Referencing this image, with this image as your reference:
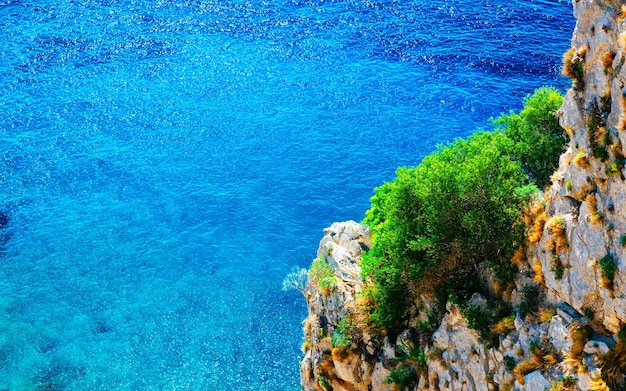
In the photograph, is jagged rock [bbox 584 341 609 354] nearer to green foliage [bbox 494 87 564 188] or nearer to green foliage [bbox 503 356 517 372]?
green foliage [bbox 503 356 517 372]

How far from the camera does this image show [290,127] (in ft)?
223

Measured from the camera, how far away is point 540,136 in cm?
3422

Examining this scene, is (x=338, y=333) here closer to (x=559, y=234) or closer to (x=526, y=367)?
(x=526, y=367)

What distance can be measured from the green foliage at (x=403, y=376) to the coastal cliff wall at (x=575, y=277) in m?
0.05

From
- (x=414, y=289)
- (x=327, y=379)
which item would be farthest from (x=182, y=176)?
(x=414, y=289)

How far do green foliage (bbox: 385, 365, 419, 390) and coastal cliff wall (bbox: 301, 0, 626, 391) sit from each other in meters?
0.05

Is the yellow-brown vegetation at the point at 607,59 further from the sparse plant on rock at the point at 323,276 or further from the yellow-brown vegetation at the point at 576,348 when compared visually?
the sparse plant on rock at the point at 323,276

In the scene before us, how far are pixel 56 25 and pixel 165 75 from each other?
19.6m

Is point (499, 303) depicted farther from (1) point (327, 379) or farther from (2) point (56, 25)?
(2) point (56, 25)

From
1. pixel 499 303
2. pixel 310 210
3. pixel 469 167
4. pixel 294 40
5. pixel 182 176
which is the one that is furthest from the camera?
pixel 294 40

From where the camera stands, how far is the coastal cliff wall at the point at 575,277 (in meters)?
A: 23.3

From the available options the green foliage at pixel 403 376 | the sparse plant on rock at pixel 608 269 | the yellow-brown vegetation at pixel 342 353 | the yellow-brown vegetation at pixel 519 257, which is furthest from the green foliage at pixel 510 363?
the yellow-brown vegetation at pixel 342 353

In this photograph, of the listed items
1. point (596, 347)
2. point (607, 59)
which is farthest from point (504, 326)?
point (607, 59)

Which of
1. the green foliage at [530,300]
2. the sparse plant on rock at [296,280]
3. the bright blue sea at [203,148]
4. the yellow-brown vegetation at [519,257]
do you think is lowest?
the green foliage at [530,300]
